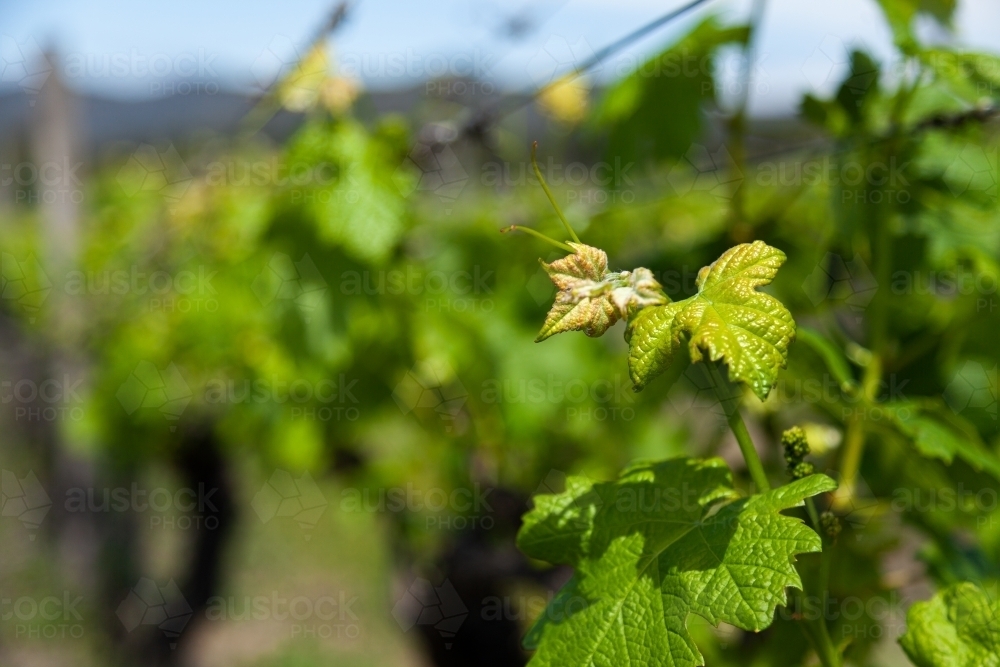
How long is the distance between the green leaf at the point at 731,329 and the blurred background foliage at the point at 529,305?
33 cm

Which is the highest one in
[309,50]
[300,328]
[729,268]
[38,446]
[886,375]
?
[309,50]

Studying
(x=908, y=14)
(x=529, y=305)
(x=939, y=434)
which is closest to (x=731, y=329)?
(x=939, y=434)

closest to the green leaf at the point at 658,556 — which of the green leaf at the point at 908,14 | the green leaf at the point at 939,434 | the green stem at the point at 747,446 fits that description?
the green stem at the point at 747,446

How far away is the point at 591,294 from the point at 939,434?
1.86 ft

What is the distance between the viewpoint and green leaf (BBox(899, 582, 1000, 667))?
34.5 inches

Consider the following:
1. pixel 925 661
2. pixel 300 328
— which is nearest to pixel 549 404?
pixel 300 328

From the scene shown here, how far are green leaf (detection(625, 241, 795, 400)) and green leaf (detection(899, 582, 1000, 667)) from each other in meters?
0.42

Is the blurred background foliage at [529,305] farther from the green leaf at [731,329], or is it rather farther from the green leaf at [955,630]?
the green leaf at [731,329]

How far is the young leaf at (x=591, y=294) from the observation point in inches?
27.2

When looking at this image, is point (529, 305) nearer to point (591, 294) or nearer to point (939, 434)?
point (939, 434)

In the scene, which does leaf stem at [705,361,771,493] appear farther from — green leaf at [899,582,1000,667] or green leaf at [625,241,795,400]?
green leaf at [899,582,1000,667]

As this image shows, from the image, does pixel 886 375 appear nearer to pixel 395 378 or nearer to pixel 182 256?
pixel 395 378

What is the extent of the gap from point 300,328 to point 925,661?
1614mm

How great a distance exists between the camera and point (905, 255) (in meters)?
1.39
